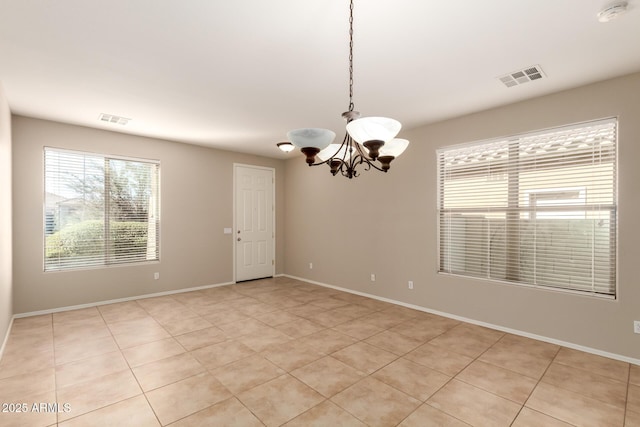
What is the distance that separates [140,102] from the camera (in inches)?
143

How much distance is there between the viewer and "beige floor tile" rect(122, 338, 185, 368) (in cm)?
295

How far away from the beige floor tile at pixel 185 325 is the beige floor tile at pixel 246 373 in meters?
1.13

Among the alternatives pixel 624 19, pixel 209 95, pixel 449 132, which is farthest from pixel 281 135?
pixel 624 19

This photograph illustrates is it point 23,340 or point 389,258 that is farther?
point 389,258

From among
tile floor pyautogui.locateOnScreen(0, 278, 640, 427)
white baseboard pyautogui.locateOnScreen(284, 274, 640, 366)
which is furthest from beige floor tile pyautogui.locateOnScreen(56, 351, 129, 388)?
white baseboard pyautogui.locateOnScreen(284, 274, 640, 366)

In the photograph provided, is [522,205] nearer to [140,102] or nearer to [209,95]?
[209,95]

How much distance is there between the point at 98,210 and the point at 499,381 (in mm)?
5492

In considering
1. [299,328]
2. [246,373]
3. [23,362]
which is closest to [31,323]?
[23,362]

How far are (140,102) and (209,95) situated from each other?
89cm

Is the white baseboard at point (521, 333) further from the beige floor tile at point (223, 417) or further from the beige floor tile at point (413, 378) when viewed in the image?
the beige floor tile at point (223, 417)

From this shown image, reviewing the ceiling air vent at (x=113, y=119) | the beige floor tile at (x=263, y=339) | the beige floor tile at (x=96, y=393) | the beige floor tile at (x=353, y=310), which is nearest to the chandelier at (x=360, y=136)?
the beige floor tile at (x=263, y=339)

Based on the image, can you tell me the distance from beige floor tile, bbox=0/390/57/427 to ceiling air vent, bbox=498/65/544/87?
4543mm

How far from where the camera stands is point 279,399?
2322 mm

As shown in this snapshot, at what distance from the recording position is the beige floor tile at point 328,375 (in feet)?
8.14
